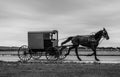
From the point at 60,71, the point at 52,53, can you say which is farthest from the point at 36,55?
the point at 60,71

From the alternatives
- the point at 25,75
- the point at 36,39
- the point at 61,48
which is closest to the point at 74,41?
the point at 61,48

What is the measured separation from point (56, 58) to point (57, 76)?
12790mm

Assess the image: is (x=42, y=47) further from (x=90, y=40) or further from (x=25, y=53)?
(x=90, y=40)

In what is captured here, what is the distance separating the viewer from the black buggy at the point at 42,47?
25.4m

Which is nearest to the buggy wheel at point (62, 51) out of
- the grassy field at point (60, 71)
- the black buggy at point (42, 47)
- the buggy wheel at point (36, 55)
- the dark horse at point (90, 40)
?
the black buggy at point (42, 47)

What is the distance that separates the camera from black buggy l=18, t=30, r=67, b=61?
25.4 metres

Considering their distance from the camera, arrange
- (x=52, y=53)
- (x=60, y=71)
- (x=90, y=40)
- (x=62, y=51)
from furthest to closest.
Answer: (x=62, y=51) < (x=52, y=53) < (x=90, y=40) < (x=60, y=71)

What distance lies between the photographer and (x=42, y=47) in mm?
25688

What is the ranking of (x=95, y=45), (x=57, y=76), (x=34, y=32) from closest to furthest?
1. (x=57, y=76)
2. (x=95, y=45)
3. (x=34, y=32)

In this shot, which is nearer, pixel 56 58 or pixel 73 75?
Result: pixel 73 75

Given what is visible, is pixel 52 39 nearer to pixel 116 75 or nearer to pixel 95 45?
pixel 95 45

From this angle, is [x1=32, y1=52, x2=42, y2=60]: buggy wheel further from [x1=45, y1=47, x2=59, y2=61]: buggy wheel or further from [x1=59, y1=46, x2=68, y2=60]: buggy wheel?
[x1=59, y1=46, x2=68, y2=60]: buggy wheel

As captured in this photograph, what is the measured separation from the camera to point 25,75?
13.6m

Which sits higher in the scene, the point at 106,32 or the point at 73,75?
the point at 106,32
